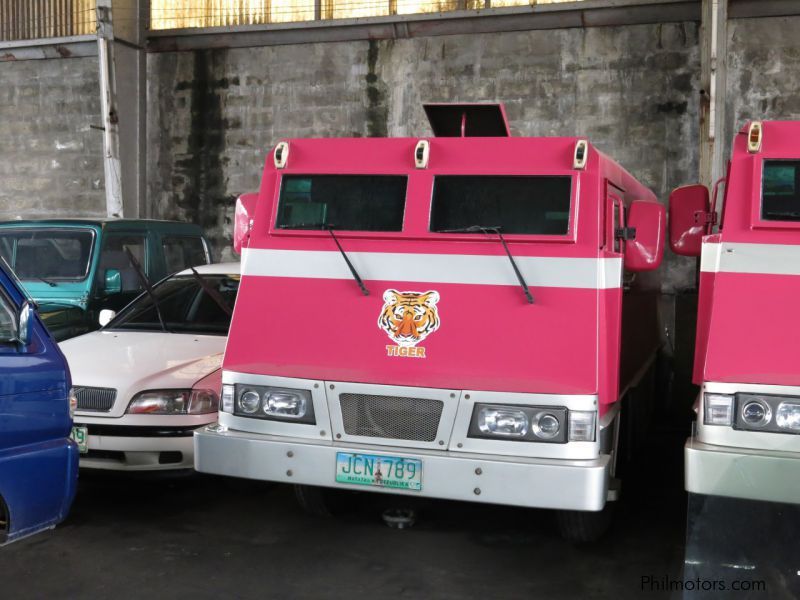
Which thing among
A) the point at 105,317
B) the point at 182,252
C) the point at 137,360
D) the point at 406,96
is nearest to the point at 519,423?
the point at 137,360

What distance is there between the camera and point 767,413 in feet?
13.9

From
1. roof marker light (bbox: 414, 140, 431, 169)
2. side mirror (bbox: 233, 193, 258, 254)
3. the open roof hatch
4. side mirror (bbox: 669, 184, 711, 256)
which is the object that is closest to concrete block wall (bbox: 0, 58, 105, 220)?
side mirror (bbox: 233, 193, 258, 254)

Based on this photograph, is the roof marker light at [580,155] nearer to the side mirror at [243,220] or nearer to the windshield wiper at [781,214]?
the windshield wiper at [781,214]

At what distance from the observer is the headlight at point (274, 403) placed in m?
5.06

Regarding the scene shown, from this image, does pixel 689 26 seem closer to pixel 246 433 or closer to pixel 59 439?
pixel 246 433

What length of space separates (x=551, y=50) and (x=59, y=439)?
10787mm

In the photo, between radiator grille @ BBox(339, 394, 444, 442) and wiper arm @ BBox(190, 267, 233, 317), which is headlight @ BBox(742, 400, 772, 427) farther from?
wiper arm @ BBox(190, 267, 233, 317)

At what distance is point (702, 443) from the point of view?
4340 mm

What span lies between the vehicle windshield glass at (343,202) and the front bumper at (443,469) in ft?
3.95

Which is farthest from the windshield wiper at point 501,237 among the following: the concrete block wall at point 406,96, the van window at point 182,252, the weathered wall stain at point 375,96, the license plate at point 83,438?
the weathered wall stain at point 375,96

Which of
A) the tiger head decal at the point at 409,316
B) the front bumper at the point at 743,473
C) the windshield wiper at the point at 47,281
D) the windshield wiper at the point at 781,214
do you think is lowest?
the front bumper at the point at 743,473

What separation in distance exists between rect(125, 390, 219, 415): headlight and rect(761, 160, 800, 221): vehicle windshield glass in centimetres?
345

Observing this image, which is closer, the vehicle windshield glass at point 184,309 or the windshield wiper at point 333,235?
the windshield wiper at point 333,235

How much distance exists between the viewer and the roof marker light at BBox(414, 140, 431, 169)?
5.21 metres
